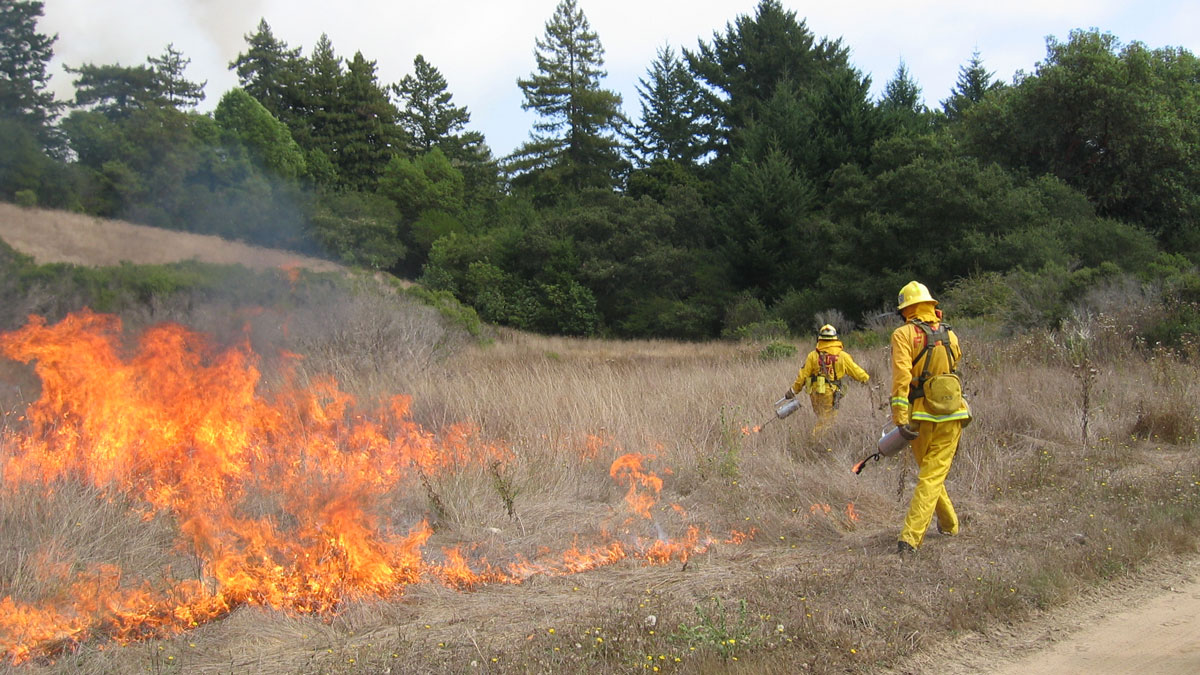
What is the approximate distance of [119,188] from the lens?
1902 centimetres

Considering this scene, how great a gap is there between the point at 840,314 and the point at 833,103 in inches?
481

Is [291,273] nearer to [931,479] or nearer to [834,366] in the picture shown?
[834,366]

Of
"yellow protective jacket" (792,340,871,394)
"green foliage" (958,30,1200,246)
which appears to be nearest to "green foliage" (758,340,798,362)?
"yellow protective jacket" (792,340,871,394)

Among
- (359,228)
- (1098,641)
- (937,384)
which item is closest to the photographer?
(1098,641)

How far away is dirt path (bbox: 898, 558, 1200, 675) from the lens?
179 inches

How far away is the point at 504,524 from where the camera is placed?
7031 mm

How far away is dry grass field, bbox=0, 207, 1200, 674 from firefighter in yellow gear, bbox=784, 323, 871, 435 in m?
0.24

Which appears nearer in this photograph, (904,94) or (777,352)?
(777,352)

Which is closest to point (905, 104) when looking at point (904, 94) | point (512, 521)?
point (904, 94)

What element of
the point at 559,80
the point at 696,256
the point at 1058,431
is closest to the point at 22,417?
the point at 1058,431

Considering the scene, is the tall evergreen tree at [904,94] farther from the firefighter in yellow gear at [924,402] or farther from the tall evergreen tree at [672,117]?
the firefighter in yellow gear at [924,402]

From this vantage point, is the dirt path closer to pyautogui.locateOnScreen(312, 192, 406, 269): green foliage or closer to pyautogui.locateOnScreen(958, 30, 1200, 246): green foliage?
pyautogui.locateOnScreen(958, 30, 1200, 246): green foliage

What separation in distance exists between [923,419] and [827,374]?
145 inches

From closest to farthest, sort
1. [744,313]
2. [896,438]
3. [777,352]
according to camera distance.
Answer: [896,438] < [777,352] < [744,313]
